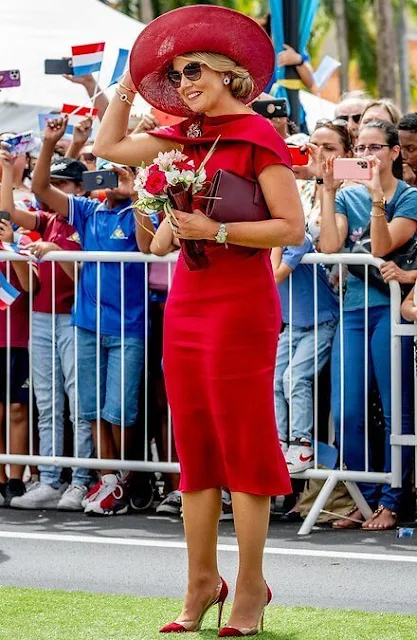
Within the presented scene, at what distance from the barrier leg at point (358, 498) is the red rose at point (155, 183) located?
3.18 m

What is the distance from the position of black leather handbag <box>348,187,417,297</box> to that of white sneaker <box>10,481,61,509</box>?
7.68 feet

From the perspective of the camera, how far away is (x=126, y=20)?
15.4 meters

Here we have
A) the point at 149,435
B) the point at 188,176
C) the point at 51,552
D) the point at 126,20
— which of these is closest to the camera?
the point at 188,176

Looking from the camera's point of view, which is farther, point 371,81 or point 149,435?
Answer: point 371,81

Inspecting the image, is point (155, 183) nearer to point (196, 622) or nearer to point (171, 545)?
point (196, 622)

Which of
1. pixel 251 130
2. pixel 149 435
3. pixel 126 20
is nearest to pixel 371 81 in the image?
pixel 126 20

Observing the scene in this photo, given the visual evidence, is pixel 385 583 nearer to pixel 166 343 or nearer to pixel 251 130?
pixel 166 343

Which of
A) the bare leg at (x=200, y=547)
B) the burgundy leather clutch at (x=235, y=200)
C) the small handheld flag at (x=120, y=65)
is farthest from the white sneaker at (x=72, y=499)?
the burgundy leather clutch at (x=235, y=200)

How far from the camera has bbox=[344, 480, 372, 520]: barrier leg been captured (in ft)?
25.6

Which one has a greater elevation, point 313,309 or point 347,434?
point 313,309

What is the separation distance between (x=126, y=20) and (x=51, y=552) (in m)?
9.43

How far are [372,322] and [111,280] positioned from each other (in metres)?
1.61

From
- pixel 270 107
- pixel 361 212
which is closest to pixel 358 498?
pixel 361 212

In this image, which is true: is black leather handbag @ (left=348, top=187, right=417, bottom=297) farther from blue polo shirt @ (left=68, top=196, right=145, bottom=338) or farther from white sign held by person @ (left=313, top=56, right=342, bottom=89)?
white sign held by person @ (left=313, top=56, right=342, bottom=89)
